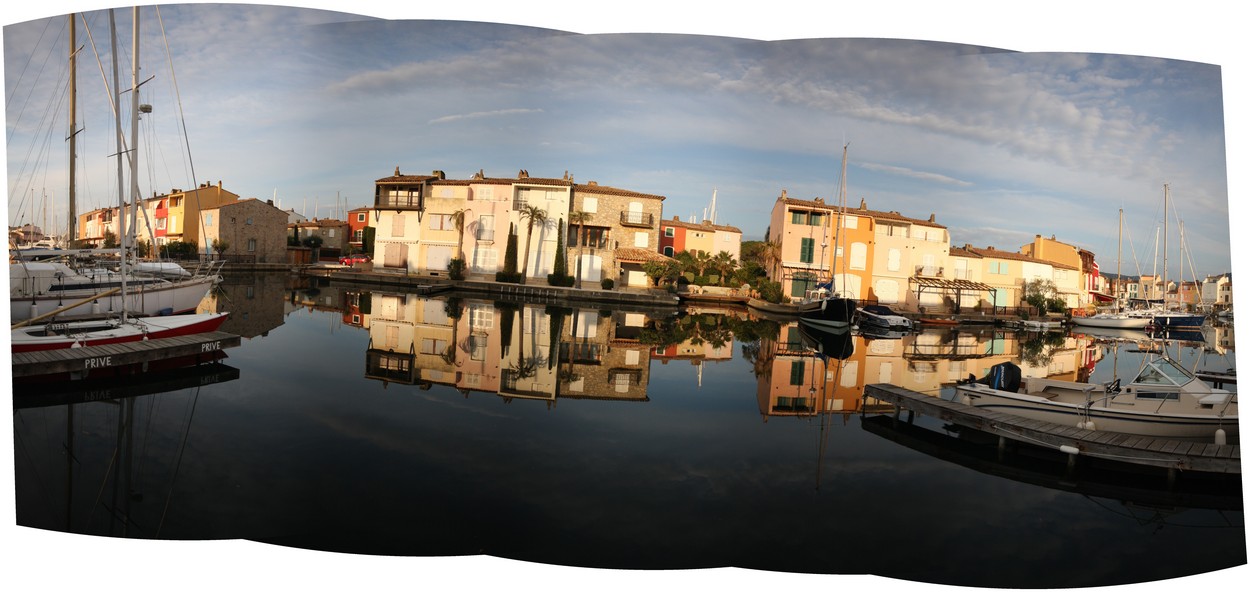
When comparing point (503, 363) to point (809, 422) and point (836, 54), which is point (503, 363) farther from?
point (836, 54)

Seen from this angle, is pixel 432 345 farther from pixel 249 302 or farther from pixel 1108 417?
pixel 1108 417

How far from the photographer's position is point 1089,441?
568 centimetres

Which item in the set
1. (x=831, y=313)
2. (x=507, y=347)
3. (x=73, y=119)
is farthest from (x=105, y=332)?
(x=831, y=313)

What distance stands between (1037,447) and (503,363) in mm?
6171

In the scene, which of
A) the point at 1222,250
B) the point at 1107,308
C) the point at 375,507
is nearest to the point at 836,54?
the point at 1222,250

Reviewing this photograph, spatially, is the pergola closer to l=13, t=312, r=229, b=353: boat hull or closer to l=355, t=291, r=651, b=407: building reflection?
l=355, t=291, r=651, b=407: building reflection

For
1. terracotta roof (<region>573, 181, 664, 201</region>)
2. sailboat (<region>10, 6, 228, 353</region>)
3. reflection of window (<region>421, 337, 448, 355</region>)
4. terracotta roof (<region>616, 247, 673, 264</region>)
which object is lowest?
reflection of window (<region>421, 337, 448, 355</region>)

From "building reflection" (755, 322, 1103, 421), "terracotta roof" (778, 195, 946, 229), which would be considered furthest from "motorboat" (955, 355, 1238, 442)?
"terracotta roof" (778, 195, 946, 229)

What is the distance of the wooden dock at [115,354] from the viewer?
654 cm

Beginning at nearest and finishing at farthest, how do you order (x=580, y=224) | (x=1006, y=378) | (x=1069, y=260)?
(x=1006, y=378), (x=1069, y=260), (x=580, y=224)

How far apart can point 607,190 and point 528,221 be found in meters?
2.15

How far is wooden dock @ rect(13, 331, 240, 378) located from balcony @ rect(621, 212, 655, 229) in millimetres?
5358

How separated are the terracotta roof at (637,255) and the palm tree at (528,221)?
4.71 feet

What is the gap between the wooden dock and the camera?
257 inches
